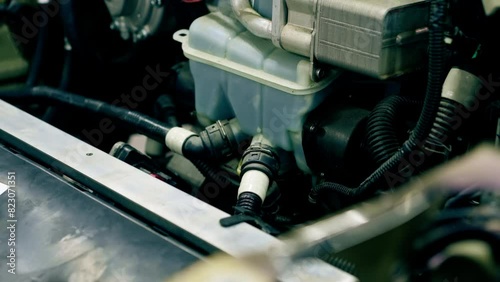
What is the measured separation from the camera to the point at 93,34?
1958 millimetres

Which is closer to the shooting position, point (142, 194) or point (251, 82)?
point (142, 194)

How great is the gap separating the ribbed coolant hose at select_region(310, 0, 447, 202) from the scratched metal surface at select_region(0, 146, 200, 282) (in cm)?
40

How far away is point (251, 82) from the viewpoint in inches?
52.0

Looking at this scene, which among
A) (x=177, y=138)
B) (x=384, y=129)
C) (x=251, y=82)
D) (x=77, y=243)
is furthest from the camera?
(x=177, y=138)

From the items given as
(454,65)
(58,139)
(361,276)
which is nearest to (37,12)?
(58,139)

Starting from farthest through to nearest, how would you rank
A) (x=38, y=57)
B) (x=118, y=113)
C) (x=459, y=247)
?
(x=38, y=57) < (x=118, y=113) < (x=459, y=247)

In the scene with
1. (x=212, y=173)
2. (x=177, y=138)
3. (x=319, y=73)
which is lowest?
(x=212, y=173)

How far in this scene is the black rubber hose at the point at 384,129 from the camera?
1153mm

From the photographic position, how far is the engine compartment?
108 cm

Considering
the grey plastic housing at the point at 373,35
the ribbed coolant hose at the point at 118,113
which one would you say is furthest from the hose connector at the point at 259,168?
the grey plastic housing at the point at 373,35

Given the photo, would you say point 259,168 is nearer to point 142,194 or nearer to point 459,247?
point 142,194

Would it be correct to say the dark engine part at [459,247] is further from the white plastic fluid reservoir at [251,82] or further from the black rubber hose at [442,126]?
the white plastic fluid reservoir at [251,82]

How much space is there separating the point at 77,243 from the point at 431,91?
66cm

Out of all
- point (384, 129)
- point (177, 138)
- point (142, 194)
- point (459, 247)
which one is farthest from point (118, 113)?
point (459, 247)
